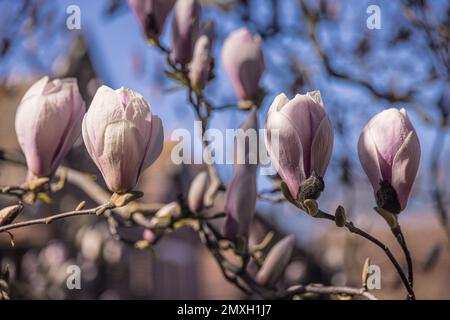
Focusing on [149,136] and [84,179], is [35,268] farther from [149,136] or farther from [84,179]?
[149,136]

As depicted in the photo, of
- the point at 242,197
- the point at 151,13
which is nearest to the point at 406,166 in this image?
the point at 242,197

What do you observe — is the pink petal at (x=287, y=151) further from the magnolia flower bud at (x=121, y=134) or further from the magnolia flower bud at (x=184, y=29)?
the magnolia flower bud at (x=184, y=29)

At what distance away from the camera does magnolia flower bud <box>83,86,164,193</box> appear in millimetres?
700

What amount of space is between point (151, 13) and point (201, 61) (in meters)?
0.12

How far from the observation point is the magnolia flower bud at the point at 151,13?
104cm

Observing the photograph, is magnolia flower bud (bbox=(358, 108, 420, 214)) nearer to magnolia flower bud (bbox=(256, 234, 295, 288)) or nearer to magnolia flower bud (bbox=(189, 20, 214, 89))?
magnolia flower bud (bbox=(256, 234, 295, 288))

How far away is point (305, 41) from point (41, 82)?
1.76 meters

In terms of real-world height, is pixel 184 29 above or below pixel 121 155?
above

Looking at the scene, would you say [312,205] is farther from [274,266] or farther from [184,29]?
[184,29]

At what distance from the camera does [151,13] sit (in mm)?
1041

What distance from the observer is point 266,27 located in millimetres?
2264

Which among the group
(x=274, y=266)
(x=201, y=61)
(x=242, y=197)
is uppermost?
(x=201, y=61)

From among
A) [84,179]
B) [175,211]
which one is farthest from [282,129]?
Answer: [84,179]

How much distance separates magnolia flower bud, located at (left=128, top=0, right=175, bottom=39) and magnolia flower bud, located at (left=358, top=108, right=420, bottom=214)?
18.6 inches
